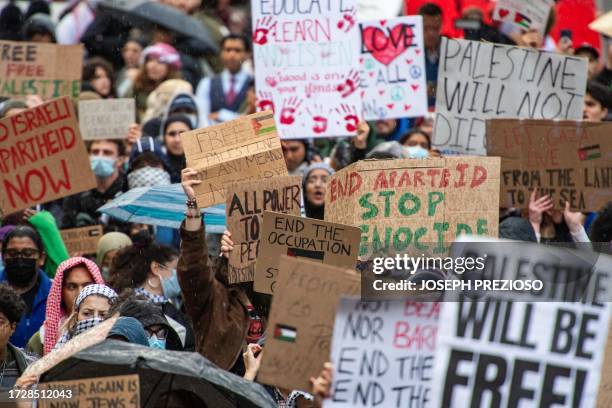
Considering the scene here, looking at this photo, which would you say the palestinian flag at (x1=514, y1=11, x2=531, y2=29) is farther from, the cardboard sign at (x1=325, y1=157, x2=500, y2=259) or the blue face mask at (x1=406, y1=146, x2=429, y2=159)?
the cardboard sign at (x1=325, y1=157, x2=500, y2=259)

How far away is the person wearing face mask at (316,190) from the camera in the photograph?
10.3m

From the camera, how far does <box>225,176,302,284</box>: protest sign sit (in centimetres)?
805

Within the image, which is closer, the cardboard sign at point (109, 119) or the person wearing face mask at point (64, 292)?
the person wearing face mask at point (64, 292)

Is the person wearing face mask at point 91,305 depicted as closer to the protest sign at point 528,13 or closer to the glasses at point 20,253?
the glasses at point 20,253

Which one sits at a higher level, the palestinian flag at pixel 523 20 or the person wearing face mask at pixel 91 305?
the palestinian flag at pixel 523 20

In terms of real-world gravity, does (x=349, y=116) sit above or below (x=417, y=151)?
above

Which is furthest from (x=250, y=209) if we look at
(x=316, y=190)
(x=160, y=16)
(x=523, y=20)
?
(x=160, y=16)

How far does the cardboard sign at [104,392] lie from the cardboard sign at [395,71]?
5.75 metres

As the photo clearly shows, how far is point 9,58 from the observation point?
11969 mm

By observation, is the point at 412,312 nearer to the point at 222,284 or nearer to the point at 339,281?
the point at 339,281

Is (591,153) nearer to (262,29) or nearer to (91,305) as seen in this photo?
(262,29)

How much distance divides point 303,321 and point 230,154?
8.15 feet

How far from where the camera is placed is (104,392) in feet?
19.9

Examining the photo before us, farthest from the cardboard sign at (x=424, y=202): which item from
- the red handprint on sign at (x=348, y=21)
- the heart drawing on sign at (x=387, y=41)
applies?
the heart drawing on sign at (x=387, y=41)
